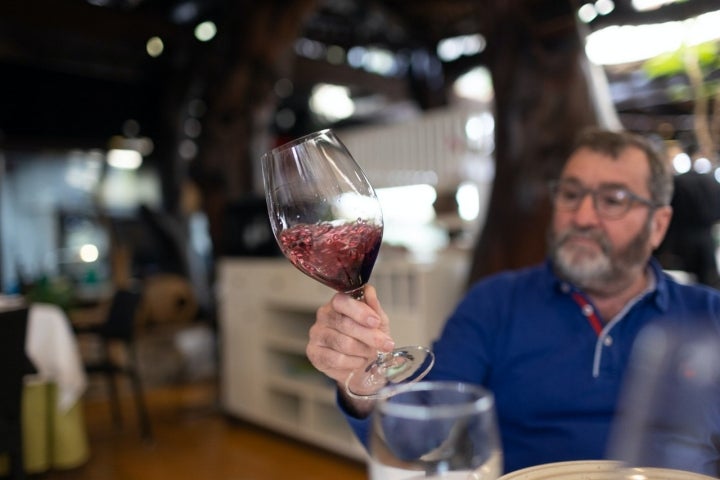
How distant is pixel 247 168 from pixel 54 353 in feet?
7.41

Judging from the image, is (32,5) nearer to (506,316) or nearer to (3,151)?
(3,151)

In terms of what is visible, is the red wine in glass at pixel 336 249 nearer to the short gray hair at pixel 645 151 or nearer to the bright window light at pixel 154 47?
the short gray hair at pixel 645 151

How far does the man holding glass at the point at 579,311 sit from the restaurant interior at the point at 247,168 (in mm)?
500

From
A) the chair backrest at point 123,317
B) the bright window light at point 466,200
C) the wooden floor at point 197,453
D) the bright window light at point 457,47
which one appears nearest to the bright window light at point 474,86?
the bright window light at point 457,47

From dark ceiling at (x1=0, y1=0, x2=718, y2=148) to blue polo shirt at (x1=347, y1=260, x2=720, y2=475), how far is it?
→ 404cm

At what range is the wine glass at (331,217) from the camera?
2.22 feet

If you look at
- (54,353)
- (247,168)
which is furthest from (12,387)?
(247,168)

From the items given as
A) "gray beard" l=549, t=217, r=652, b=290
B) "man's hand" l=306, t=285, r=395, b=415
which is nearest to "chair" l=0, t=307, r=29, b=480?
"man's hand" l=306, t=285, r=395, b=415

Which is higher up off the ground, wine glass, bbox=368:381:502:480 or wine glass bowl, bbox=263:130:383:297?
wine glass bowl, bbox=263:130:383:297

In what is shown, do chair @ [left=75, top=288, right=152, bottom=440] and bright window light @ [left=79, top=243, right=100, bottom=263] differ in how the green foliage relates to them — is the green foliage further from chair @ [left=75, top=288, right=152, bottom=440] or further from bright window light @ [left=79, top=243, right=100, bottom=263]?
bright window light @ [left=79, top=243, right=100, bottom=263]

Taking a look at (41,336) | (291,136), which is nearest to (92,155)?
(291,136)

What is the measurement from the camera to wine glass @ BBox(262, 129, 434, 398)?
0.68 metres

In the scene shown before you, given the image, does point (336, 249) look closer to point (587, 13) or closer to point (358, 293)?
point (358, 293)

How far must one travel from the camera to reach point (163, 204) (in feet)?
23.1
